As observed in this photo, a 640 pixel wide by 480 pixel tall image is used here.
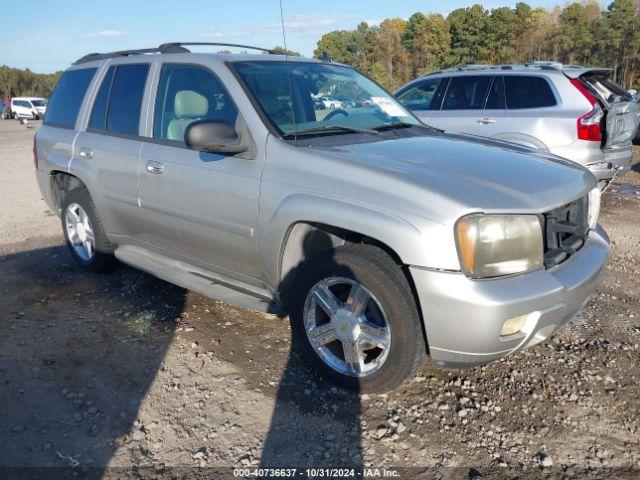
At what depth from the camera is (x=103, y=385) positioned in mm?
3219

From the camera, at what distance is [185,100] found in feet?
12.7

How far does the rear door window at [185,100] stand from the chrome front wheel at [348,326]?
4.32 ft

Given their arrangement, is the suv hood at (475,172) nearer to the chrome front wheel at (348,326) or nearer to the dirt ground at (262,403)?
the chrome front wheel at (348,326)

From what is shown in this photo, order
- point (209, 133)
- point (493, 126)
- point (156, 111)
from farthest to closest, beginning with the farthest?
point (493, 126) < point (156, 111) < point (209, 133)

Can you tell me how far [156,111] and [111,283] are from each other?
1725 millimetres

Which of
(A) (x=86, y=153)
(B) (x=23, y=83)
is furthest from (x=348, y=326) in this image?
(B) (x=23, y=83)

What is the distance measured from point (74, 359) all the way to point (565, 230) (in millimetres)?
3070

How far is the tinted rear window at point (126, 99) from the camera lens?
13.6 ft

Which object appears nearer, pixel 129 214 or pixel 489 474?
pixel 489 474

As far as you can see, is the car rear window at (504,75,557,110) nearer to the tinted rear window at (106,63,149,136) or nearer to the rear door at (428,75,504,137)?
the rear door at (428,75,504,137)

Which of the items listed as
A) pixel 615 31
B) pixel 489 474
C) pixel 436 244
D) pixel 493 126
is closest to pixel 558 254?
pixel 436 244

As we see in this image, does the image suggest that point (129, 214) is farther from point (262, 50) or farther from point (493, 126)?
point (493, 126)

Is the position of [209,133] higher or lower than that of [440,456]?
higher
